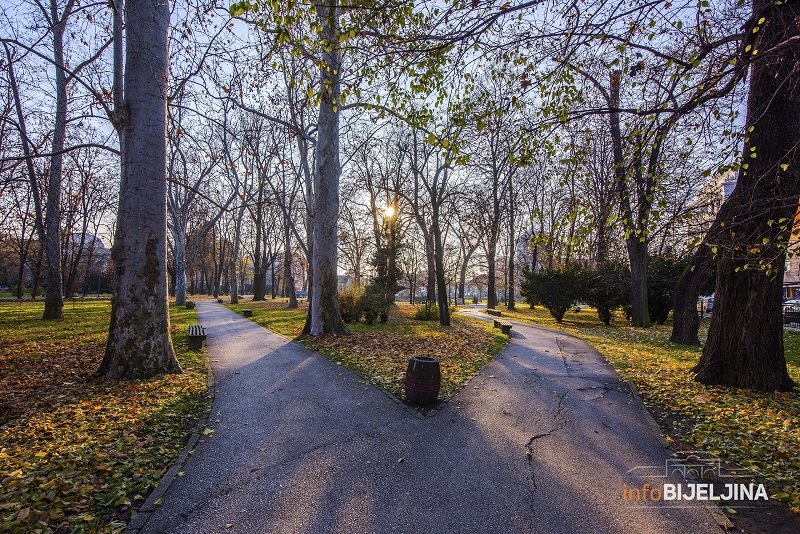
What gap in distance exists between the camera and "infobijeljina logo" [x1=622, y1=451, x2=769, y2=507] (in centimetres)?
328

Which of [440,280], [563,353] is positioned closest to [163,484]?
[563,353]

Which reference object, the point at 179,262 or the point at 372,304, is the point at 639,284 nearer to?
the point at 372,304

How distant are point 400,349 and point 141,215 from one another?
6.28 meters

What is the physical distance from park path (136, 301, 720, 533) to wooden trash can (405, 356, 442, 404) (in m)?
0.30

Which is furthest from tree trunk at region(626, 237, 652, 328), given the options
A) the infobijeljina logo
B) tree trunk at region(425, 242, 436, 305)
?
the infobijeljina logo

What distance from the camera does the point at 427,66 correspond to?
13.5 feet

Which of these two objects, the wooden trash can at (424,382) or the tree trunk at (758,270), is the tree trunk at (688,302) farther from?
the wooden trash can at (424,382)

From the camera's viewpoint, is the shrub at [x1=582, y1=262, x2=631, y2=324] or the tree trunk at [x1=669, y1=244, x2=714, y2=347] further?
the shrub at [x1=582, y1=262, x2=631, y2=324]

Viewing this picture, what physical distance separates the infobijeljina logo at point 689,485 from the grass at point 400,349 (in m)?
2.87

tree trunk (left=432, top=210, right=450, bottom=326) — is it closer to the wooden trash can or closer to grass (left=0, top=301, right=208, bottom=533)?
grass (left=0, top=301, right=208, bottom=533)

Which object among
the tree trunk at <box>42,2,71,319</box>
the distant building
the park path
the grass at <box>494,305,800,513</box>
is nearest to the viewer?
the park path

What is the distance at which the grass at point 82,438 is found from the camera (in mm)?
2811

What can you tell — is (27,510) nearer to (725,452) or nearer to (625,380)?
(725,452)

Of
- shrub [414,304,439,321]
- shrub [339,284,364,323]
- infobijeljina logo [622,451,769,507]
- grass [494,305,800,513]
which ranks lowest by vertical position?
infobijeljina logo [622,451,769,507]
